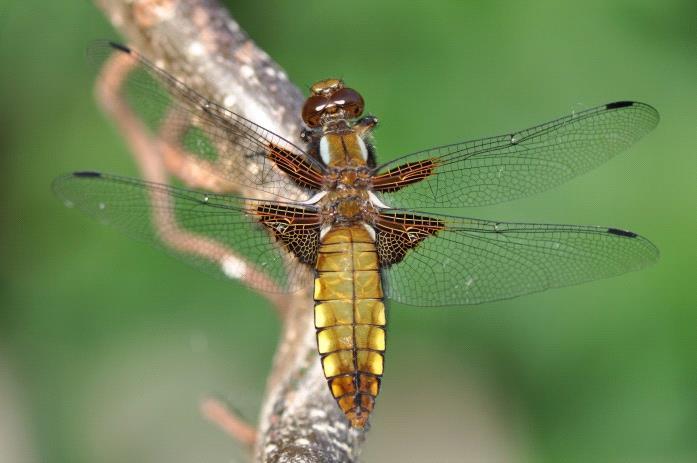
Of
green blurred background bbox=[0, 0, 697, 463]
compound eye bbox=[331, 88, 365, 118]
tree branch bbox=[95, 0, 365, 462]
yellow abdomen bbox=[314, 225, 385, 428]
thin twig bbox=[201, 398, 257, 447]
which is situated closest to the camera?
yellow abdomen bbox=[314, 225, 385, 428]

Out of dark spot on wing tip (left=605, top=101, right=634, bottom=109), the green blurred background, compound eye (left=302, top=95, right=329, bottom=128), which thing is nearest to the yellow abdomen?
compound eye (left=302, top=95, right=329, bottom=128)

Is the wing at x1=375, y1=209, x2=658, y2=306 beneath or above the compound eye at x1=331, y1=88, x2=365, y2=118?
beneath

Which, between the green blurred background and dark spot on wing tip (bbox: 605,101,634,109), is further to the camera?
the green blurred background

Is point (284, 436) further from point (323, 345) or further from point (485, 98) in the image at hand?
point (485, 98)

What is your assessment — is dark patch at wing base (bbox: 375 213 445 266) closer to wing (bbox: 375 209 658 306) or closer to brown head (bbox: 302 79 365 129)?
wing (bbox: 375 209 658 306)

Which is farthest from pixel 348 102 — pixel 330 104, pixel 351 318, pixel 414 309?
pixel 414 309

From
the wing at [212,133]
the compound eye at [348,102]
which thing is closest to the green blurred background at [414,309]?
the compound eye at [348,102]

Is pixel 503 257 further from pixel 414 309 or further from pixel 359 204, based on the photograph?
pixel 414 309

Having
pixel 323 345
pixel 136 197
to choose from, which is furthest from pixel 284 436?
pixel 136 197
